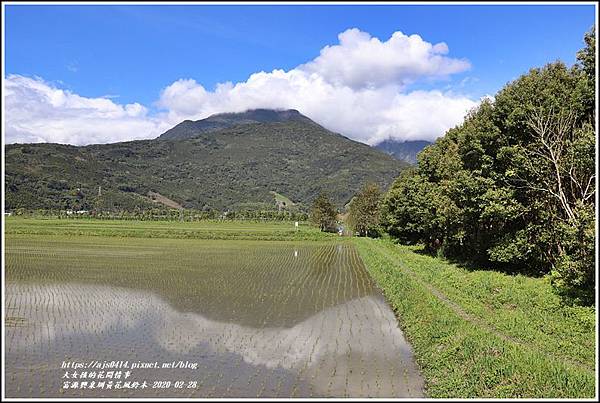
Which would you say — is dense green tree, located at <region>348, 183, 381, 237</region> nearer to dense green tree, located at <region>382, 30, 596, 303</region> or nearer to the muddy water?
dense green tree, located at <region>382, 30, 596, 303</region>

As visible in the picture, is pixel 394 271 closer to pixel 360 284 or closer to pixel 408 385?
pixel 360 284

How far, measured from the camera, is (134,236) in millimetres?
59031

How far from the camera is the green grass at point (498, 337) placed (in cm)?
812

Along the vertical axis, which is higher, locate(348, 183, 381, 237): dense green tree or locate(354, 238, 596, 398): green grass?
locate(348, 183, 381, 237): dense green tree

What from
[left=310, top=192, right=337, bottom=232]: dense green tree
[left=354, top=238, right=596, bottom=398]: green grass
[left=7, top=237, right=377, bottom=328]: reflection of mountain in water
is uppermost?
[left=310, top=192, right=337, bottom=232]: dense green tree

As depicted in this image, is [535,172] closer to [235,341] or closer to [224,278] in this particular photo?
[235,341]

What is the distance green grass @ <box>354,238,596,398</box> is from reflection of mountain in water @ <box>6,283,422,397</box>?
2.35 ft

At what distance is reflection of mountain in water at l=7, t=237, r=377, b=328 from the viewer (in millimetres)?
16734

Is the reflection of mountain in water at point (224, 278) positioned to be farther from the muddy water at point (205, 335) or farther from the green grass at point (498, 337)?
the green grass at point (498, 337)

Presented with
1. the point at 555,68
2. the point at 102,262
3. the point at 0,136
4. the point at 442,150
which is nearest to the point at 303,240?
the point at 442,150

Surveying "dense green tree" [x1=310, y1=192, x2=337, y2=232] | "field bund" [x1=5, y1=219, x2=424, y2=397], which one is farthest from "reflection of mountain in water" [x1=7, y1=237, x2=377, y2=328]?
"dense green tree" [x1=310, y1=192, x2=337, y2=232]

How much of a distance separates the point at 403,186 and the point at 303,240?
73.8ft

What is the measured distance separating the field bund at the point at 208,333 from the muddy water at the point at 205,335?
4cm

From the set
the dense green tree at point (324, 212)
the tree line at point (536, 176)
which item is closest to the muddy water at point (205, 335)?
the tree line at point (536, 176)
